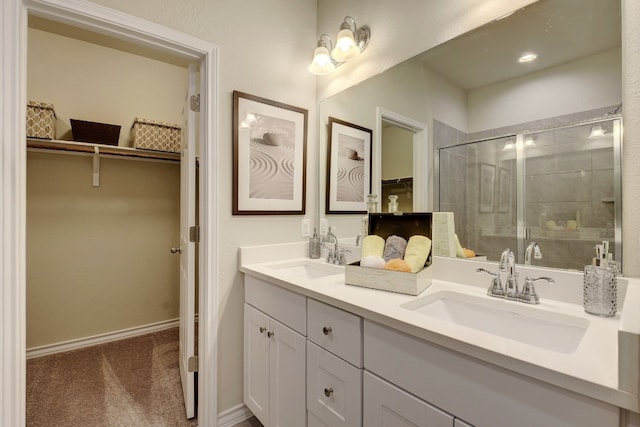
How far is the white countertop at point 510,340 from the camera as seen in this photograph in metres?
0.56

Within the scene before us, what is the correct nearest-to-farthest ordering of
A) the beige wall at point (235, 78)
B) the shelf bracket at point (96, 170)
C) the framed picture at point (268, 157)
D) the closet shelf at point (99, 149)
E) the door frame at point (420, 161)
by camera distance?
the door frame at point (420, 161), the beige wall at point (235, 78), the framed picture at point (268, 157), the closet shelf at point (99, 149), the shelf bracket at point (96, 170)

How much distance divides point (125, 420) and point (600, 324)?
2.27 meters

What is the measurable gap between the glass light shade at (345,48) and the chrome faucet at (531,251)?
1.34 m

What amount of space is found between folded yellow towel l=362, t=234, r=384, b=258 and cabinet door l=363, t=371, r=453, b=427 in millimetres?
582

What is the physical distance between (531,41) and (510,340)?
1.10 m

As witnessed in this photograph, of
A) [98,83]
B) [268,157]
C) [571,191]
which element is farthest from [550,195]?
[98,83]

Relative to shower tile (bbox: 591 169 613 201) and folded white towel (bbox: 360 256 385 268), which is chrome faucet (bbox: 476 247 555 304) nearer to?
shower tile (bbox: 591 169 613 201)

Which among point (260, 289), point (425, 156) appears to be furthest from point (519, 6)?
point (260, 289)

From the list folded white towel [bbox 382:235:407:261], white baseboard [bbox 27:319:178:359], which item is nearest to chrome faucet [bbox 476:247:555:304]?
folded white towel [bbox 382:235:407:261]

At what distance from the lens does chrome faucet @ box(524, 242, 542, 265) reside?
1.09 meters

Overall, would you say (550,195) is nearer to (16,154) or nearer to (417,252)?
(417,252)

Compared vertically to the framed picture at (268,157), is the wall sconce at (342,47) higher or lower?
higher

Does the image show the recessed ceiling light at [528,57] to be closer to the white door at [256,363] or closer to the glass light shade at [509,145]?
the glass light shade at [509,145]

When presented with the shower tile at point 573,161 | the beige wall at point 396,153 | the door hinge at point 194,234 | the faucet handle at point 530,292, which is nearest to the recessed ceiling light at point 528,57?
the shower tile at point 573,161
